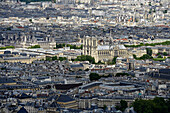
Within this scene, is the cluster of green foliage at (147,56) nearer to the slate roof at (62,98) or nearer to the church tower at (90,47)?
the church tower at (90,47)

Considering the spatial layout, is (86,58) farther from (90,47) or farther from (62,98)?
(62,98)

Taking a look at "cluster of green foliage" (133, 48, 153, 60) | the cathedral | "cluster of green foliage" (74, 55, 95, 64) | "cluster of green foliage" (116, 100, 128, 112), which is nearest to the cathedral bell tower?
the cathedral

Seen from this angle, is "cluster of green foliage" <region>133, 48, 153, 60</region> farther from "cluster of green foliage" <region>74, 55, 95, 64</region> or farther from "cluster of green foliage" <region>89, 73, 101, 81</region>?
"cluster of green foliage" <region>89, 73, 101, 81</region>

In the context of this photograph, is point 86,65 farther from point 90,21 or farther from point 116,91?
point 90,21

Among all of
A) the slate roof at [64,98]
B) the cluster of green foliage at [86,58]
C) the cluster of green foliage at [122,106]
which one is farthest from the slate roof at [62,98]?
the cluster of green foliage at [86,58]

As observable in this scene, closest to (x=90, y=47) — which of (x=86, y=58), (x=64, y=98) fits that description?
(x=86, y=58)
